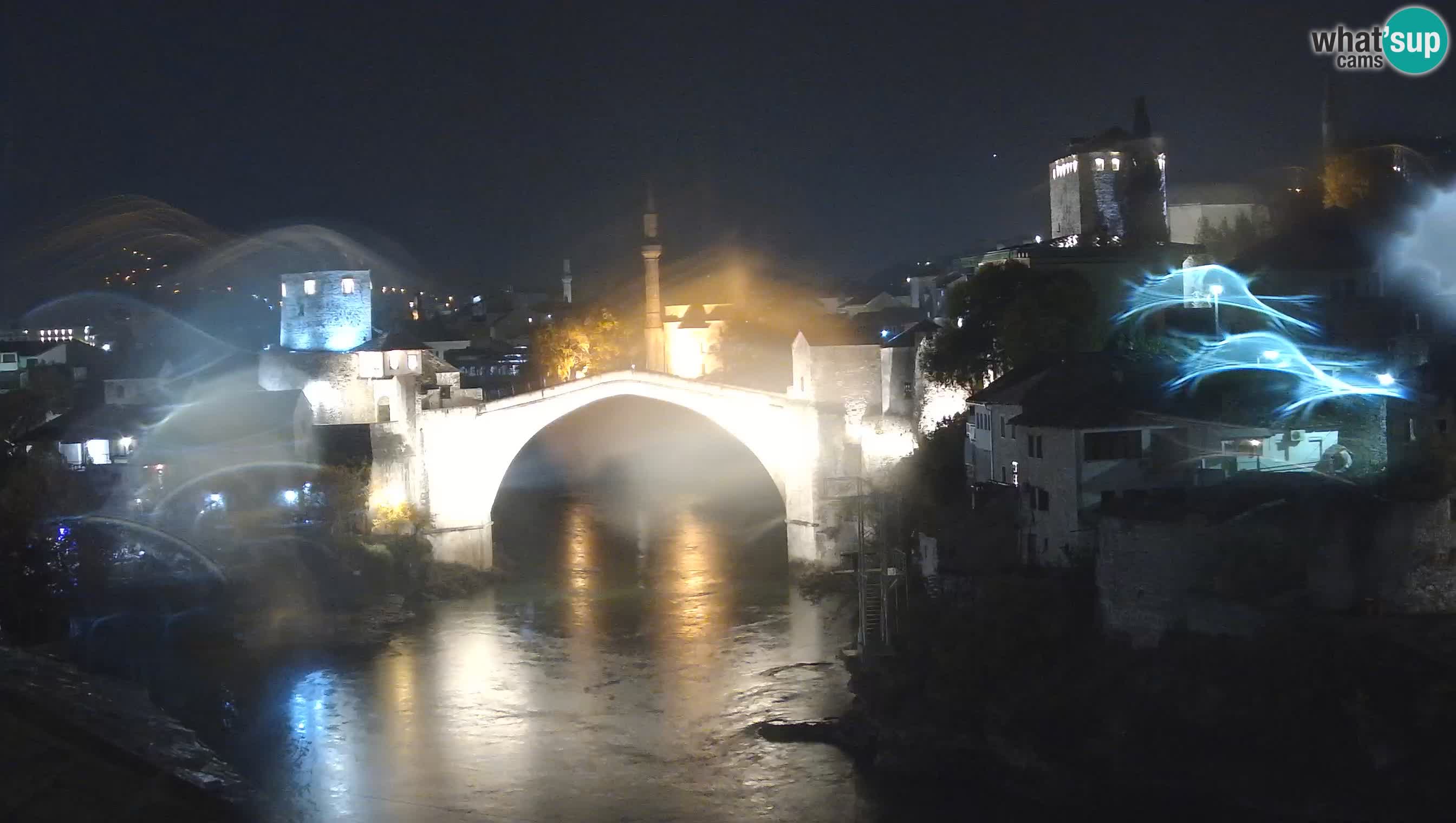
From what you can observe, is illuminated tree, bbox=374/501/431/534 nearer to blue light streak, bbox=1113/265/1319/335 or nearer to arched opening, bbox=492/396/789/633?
arched opening, bbox=492/396/789/633

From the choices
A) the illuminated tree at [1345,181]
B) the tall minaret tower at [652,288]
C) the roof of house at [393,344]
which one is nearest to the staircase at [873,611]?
the roof of house at [393,344]

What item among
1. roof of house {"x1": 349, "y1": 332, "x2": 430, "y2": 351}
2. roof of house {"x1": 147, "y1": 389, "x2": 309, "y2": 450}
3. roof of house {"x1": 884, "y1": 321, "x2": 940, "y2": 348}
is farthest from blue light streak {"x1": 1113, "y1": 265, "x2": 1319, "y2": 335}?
roof of house {"x1": 147, "y1": 389, "x2": 309, "y2": 450}

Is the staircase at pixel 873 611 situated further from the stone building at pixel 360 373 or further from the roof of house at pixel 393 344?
the roof of house at pixel 393 344

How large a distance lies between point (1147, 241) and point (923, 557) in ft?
25.3

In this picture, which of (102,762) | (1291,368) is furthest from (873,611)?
(102,762)

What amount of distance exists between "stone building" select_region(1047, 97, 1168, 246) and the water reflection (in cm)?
666

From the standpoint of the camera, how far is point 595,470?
99.8 ft

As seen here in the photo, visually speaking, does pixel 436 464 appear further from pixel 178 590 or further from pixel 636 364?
pixel 636 364

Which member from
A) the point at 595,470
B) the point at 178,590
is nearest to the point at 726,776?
the point at 178,590

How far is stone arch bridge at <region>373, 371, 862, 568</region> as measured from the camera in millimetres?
19766

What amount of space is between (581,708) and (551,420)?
7.93 meters

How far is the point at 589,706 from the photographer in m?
14.3

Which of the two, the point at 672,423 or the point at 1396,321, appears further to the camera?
the point at 672,423

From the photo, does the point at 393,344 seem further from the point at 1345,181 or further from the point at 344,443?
the point at 1345,181
